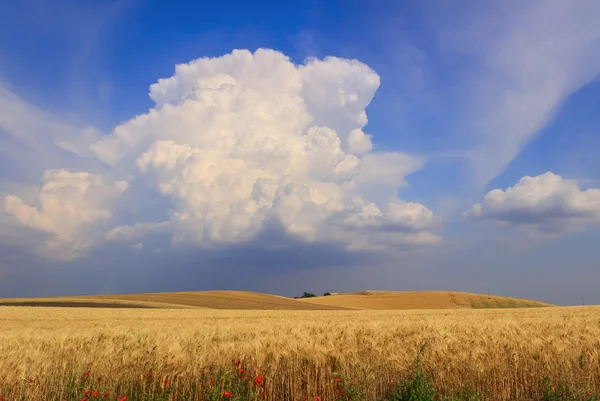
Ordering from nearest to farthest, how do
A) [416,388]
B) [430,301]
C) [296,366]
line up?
[416,388], [296,366], [430,301]

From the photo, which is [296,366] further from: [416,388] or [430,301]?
[430,301]

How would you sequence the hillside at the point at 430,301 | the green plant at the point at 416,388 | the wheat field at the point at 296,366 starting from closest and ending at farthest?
the green plant at the point at 416,388 → the wheat field at the point at 296,366 → the hillside at the point at 430,301

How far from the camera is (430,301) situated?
279 feet

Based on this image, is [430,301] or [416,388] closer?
[416,388]

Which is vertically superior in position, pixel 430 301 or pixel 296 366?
pixel 296 366

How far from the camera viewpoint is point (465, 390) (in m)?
7.34

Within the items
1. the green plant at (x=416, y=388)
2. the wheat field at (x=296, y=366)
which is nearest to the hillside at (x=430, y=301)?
the wheat field at (x=296, y=366)

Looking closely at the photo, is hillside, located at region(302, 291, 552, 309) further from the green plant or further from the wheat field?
the green plant

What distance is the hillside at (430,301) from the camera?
82.6 m

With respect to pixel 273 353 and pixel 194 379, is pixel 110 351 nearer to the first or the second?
pixel 194 379

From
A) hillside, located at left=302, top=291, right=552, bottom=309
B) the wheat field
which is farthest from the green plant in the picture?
hillside, located at left=302, top=291, right=552, bottom=309

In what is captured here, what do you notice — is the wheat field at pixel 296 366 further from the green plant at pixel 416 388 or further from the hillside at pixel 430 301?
the hillside at pixel 430 301

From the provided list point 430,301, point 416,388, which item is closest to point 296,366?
point 416,388

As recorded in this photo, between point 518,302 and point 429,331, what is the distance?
90689 mm
